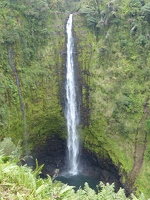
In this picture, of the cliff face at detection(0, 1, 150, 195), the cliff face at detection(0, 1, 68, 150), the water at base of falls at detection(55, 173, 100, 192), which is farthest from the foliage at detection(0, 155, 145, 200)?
the water at base of falls at detection(55, 173, 100, 192)

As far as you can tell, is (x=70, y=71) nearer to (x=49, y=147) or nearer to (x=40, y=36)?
(x=40, y=36)

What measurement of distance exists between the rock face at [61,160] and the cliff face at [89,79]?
0.91 metres

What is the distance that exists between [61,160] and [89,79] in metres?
9.05

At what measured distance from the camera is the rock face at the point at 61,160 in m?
21.3

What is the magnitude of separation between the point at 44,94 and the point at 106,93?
20.3 ft

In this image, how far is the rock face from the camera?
21.3m

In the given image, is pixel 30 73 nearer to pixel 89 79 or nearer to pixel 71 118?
pixel 89 79

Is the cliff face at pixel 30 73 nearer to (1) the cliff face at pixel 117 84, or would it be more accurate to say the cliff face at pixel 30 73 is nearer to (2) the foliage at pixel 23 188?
(1) the cliff face at pixel 117 84

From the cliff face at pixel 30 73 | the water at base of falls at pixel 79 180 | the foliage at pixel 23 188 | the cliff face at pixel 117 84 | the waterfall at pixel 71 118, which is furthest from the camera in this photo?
the waterfall at pixel 71 118

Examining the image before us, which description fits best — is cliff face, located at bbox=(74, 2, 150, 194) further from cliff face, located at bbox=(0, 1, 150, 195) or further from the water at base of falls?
the water at base of falls

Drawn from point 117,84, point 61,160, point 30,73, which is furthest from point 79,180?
point 30,73

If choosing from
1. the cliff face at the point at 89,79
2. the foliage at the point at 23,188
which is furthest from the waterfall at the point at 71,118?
the foliage at the point at 23,188

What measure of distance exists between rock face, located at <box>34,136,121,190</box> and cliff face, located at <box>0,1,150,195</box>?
2.98ft

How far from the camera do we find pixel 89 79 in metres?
22.6
